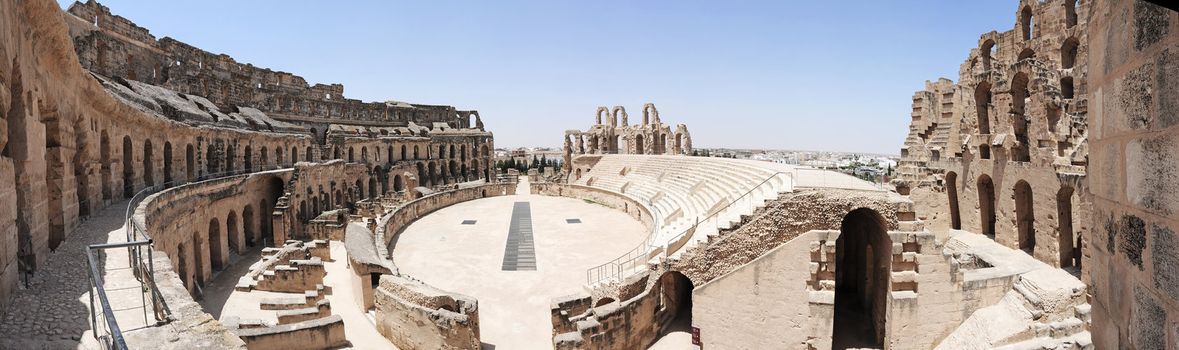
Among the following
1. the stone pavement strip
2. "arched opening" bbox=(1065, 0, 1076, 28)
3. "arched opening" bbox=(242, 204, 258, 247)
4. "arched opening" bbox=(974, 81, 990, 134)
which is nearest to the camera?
the stone pavement strip

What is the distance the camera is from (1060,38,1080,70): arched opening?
1764cm

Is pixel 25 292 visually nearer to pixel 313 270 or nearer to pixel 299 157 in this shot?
pixel 313 270

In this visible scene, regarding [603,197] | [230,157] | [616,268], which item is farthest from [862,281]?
[230,157]

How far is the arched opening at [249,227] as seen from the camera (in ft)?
71.6

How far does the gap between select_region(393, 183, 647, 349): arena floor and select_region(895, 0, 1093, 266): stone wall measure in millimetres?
10061

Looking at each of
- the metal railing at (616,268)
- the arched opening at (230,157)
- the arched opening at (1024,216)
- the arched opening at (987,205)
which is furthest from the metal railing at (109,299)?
the arched opening at (987,205)

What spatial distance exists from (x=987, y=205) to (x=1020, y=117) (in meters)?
3.25

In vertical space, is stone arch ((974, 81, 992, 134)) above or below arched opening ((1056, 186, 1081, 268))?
above

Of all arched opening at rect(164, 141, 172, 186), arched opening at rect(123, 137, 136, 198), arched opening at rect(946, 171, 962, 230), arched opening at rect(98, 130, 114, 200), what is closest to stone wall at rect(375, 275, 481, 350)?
arched opening at rect(98, 130, 114, 200)

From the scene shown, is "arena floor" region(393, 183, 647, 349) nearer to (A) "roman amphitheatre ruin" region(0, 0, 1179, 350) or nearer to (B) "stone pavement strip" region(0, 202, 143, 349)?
(A) "roman amphitheatre ruin" region(0, 0, 1179, 350)

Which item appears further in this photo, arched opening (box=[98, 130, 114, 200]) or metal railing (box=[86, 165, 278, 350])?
arched opening (box=[98, 130, 114, 200])

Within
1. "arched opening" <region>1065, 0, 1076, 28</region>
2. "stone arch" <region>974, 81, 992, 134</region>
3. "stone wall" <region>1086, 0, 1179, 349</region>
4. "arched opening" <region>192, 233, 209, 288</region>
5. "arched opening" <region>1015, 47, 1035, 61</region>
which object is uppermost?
"arched opening" <region>1065, 0, 1076, 28</region>

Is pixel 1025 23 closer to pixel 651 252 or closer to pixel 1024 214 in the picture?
pixel 1024 214

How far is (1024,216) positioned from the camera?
46.8 feet
